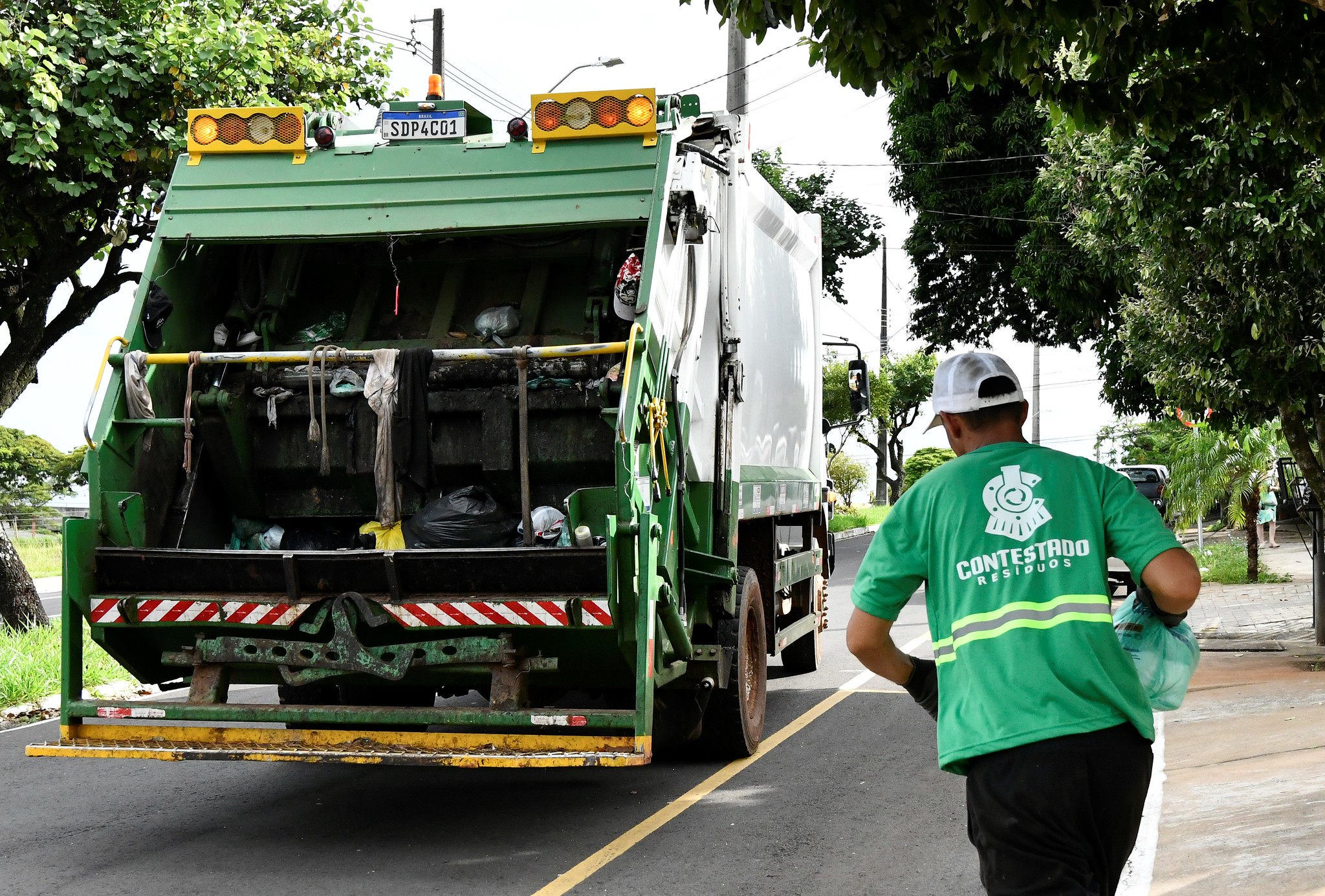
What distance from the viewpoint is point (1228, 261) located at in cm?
943

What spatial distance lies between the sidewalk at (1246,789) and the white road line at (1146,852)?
0.03 m

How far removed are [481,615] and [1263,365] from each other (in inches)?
254

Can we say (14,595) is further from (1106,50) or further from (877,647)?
(877,647)

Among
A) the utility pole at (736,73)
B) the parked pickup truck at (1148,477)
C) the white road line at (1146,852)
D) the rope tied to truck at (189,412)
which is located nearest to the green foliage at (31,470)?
the utility pole at (736,73)

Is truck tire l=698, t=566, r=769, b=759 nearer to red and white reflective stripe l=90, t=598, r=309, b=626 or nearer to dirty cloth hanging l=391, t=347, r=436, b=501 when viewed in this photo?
dirty cloth hanging l=391, t=347, r=436, b=501

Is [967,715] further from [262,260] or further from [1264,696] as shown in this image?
[1264,696]

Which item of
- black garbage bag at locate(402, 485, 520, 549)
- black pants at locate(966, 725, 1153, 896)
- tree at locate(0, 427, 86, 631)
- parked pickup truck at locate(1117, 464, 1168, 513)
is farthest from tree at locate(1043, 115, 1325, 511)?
tree at locate(0, 427, 86, 631)

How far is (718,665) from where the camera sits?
679cm

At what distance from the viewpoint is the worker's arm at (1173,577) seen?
2807mm

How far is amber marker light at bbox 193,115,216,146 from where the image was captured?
679 cm

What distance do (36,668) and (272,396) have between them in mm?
3940

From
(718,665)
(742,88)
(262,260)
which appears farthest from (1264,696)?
(742,88)

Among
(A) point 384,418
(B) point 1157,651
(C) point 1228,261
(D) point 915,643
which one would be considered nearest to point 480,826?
(A) point 384,418

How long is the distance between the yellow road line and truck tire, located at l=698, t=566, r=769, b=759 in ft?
0.43
